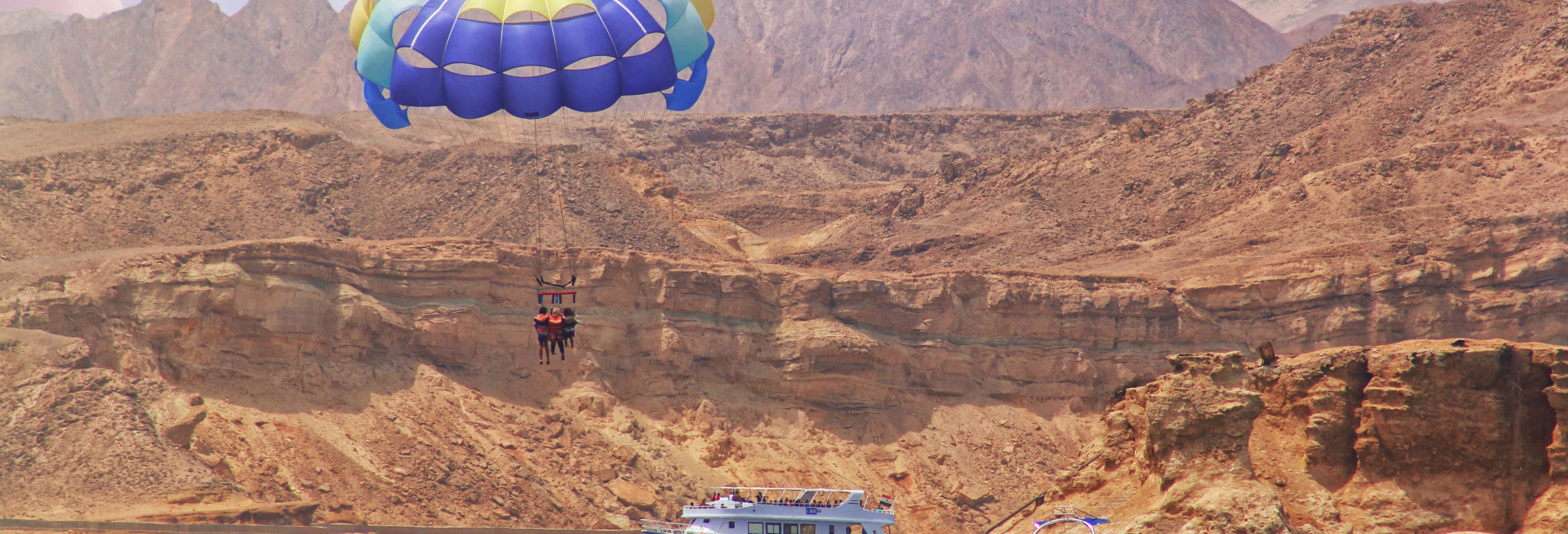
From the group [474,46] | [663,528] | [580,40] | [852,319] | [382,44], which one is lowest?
[663,528]

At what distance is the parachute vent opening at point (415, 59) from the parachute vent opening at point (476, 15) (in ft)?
3.29

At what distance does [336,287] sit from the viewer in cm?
4094

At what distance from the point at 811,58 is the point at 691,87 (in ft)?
353

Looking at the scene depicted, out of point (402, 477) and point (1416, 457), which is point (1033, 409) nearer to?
point (402, 477)

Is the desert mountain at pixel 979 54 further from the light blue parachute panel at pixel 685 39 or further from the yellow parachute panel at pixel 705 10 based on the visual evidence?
the light blue parachute panel at pixel 685 39

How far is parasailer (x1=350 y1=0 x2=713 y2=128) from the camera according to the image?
25.1m

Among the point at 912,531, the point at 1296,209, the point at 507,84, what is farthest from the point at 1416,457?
the point at 1296,209

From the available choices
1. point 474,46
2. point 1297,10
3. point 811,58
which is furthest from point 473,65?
point 1297,10

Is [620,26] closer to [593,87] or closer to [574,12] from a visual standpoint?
[574,12]

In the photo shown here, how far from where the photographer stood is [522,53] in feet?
82.1

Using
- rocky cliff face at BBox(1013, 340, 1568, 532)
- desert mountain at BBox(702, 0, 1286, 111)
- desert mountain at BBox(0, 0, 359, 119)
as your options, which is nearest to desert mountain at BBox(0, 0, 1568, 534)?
rocky cliff face at BBox(1013, 340, 1568, 532)

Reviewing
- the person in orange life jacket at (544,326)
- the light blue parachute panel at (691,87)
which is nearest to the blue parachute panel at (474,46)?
the light blue parachute panel at (691,87)

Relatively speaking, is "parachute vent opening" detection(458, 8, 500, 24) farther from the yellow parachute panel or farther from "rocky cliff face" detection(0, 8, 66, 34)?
"rocky cliff face" detection(0, 8, 66, 34)

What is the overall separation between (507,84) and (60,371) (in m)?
16.7
